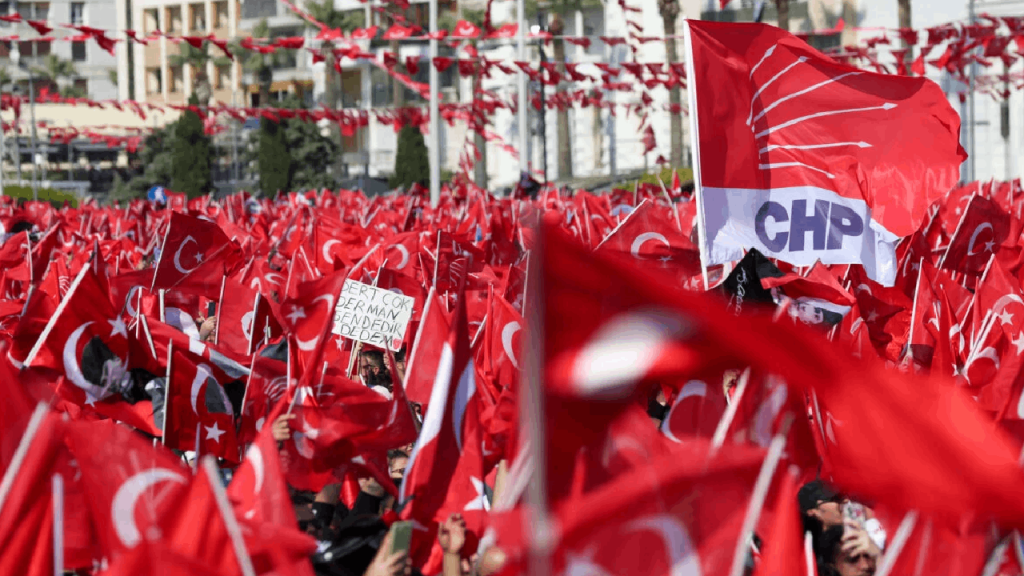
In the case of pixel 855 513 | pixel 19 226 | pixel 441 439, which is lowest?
pixel 855 513

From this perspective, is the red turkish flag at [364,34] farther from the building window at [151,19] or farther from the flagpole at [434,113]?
the building window at [151,19]

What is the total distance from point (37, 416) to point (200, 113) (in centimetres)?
4513

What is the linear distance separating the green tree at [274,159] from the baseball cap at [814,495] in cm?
4528

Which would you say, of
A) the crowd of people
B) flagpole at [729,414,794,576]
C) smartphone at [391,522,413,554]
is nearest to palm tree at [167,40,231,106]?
the crowd of people

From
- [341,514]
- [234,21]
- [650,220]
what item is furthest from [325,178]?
A: [341,514]

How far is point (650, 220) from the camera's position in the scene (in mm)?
8523

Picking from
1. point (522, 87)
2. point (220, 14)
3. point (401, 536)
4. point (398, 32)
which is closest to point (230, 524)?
point (401, 536)

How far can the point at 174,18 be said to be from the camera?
75.5 metres

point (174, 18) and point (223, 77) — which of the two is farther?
point (174, 18)

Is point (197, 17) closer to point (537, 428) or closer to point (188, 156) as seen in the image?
point (188, 156)

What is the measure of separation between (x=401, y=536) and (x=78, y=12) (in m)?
82.3

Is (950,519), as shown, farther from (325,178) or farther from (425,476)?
(325,178)

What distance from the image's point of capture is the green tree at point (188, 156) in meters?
48.5

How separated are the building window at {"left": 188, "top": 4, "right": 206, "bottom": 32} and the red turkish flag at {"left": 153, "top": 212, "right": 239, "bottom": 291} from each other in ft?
222
